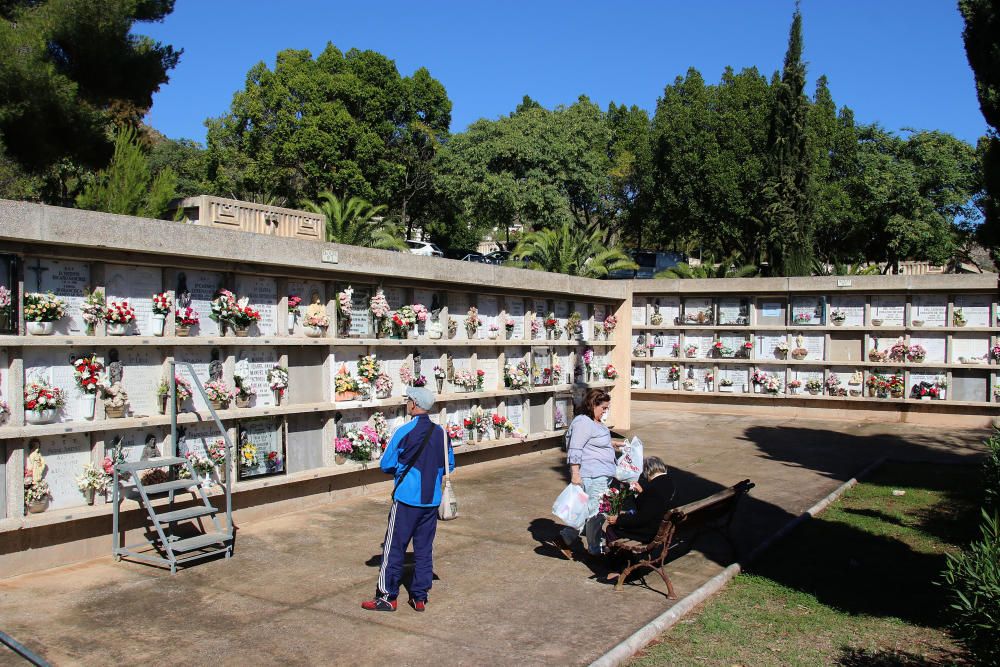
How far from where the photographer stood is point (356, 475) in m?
9.83

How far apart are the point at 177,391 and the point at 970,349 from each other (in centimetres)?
1558

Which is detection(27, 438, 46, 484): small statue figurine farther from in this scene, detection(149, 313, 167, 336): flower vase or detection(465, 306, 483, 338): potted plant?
detection(465, 306, 483, 338): potted plant

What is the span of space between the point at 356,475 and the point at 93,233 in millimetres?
4224

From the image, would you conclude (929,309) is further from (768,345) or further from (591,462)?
(591,462)

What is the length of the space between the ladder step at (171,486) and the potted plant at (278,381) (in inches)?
63.7

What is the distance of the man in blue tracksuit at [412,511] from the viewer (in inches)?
232

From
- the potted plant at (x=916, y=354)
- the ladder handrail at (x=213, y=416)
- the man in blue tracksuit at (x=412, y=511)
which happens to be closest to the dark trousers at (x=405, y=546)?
the man in blue tracksuit at (x=412, y=511)

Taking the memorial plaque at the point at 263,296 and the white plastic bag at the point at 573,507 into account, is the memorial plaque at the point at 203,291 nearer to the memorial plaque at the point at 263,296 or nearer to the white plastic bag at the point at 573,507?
the memorial plaque at the point at 263,296

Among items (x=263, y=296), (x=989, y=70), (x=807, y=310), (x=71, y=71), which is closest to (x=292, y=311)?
(x=263, y=296)

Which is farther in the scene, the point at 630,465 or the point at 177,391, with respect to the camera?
the point at 177,391

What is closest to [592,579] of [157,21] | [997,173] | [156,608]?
[156,608]

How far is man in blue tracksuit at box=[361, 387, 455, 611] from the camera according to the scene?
5.90 m

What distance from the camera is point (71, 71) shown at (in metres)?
16.4

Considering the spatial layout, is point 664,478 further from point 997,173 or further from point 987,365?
point 987,365
